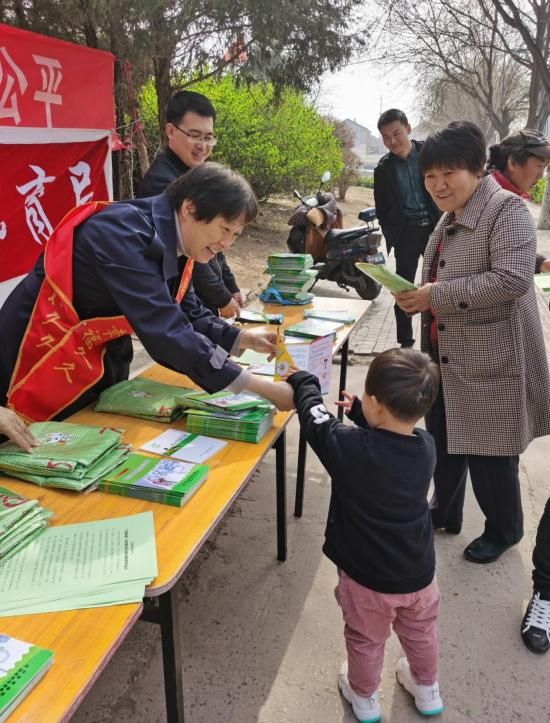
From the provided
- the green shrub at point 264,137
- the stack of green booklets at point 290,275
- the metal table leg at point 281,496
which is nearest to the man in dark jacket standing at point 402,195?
the stack of green booklets at point 290,275

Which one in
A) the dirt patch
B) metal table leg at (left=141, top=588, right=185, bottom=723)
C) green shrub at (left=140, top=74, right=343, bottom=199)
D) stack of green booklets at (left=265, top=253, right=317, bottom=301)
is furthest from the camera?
green shrub at (left=140, top=74, right=343, bottom=199)

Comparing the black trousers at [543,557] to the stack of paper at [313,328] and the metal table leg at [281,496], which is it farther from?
the stack of paper at [313,328]

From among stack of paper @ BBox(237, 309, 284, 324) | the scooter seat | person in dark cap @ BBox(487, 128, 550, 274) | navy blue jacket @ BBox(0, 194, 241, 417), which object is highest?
person in dark cap @ BBox(487, 128, 550, 274)

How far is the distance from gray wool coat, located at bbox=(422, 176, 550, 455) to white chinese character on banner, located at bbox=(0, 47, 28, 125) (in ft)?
6.82

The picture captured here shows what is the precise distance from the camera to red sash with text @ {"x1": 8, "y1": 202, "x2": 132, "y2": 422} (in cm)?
168

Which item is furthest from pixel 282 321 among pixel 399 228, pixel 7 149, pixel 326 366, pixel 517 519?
pixel 399 228

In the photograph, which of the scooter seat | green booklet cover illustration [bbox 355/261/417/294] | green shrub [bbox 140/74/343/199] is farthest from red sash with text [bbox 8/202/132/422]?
green shrub [bbox 140/74/343/199]

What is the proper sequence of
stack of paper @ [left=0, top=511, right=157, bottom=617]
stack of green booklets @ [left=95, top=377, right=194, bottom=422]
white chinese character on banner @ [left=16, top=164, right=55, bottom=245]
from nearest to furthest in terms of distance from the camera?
stack of paper @ [left=0, top=511, right=157, bottom=617]
stack of green booklets @ [left=95, top=377, right=194, bottom=422]
white chinese character on banner @ [left=16, top=164, right=55, bottom=245]

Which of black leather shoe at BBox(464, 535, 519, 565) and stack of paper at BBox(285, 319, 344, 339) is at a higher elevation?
stack of paper at BBox(285, 319, 344, 339)

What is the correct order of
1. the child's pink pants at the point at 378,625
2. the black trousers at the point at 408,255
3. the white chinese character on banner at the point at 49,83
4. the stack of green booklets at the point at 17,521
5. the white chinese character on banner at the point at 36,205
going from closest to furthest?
the stack of green booklets at the point at 17,521 → the child's pink pants at the point at 378,625 → the white chinese character on banner at the point at 49,83 → the white chinese character on banner at the point at 36,205 → the black trousers at the point at 408,255

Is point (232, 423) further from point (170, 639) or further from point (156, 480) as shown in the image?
point (170, 639)

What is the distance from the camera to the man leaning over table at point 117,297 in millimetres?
1599

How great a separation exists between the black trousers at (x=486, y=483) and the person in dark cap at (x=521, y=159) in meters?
0.89

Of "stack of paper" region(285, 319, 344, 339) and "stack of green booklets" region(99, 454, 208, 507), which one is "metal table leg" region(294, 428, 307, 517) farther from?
"stack of green booklets" region(99, 454, 208, 507)
